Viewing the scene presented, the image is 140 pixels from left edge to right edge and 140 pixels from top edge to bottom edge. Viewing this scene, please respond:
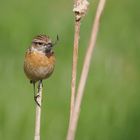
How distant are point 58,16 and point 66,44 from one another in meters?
0.89

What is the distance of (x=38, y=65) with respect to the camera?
5594mm

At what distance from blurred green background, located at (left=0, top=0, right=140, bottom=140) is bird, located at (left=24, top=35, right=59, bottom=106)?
4.31 ft

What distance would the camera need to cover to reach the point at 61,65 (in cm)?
801

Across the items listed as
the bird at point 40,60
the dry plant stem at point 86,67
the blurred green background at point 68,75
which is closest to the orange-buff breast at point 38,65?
the bird at point 40,60

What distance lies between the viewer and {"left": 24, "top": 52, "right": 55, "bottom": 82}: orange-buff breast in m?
5.53

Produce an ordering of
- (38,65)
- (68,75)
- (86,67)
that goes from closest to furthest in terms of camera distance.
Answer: (86,67)
(38,65)
(68,75)

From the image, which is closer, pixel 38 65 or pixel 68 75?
pixel 38 65

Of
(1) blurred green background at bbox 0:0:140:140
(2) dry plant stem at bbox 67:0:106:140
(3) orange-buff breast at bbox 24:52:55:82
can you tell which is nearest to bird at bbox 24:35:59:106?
(3) orange-buff breast at bbox 24:52:55:82

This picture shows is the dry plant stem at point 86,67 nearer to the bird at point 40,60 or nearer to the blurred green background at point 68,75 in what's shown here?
the bird at point 40,60

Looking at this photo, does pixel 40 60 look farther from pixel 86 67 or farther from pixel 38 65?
pixel 86 67

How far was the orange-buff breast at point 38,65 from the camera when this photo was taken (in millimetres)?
5531

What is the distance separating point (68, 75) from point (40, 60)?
2.21 meters

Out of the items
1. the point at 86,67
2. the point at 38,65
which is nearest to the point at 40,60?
the point at 38,65

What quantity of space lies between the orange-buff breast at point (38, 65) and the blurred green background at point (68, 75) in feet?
4.34
